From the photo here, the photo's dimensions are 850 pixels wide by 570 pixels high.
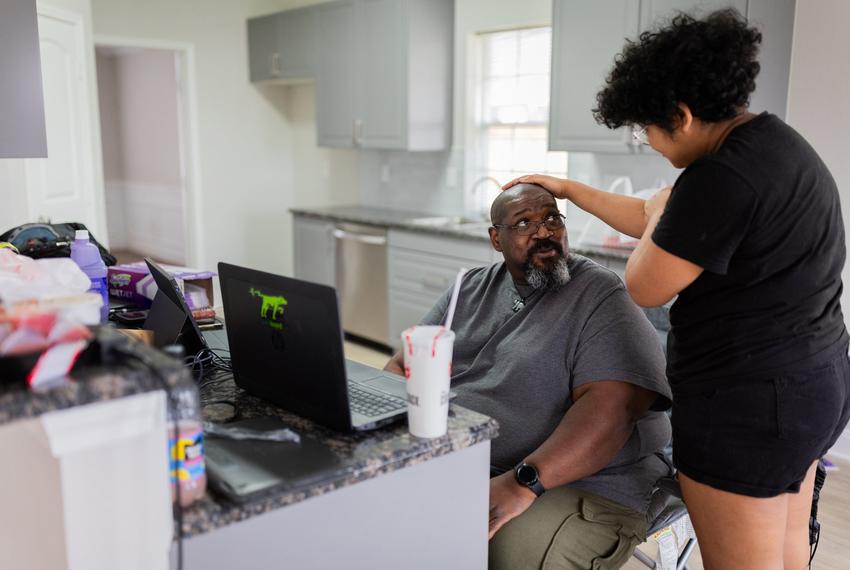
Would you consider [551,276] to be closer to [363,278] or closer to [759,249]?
[759,249]

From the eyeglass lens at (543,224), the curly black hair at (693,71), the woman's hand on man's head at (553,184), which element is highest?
the curly black hair at (693,71)

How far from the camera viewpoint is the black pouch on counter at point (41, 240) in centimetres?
217

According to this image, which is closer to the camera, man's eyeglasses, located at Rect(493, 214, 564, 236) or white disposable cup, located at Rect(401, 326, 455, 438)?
white disposable cup, located at Rect(401, 326, 455, 438)

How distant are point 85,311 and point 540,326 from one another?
1.16 m

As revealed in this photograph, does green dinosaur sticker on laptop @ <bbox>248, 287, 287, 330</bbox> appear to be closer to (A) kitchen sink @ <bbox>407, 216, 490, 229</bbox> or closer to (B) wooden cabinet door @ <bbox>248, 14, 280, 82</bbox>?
(A) kitchen sink @ <bbox>407, 216, 490, 229</bbox>

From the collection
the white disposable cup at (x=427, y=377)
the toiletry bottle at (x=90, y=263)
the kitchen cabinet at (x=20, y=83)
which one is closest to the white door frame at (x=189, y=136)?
the kitchen cabinet at (x=20, y=83)

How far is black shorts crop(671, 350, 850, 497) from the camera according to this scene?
146 centimetres

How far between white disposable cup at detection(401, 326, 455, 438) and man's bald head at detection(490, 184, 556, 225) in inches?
31.8

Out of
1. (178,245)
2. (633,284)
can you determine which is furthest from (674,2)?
(178,245)

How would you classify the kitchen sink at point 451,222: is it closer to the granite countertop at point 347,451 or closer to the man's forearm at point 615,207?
the man's forearm at point 615,207

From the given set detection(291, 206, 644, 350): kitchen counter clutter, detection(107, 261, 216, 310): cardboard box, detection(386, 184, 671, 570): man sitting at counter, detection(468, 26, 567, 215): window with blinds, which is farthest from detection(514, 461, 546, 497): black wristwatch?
detection(468, 26, 567, 215): window with blinds

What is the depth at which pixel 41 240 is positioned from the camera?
7.35ft

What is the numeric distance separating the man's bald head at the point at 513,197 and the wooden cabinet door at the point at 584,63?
5.58ft

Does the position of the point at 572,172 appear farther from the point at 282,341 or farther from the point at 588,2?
the point at 282,341
